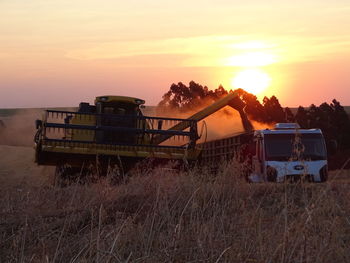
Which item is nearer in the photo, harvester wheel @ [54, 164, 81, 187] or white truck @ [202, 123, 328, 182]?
harvester wheel @ [54, 164, 81, 187]

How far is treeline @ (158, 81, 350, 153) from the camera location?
117 feet

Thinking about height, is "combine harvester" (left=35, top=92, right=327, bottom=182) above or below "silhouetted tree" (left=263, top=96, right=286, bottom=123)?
below

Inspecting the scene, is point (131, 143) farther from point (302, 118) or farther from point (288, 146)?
point (302, 118)

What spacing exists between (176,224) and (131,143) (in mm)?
9876

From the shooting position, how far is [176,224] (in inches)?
250

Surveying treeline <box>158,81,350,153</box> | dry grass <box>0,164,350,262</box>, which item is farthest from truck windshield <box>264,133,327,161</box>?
treeline <box>158,81,350,153</box>

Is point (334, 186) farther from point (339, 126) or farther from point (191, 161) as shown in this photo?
point (339, 126)

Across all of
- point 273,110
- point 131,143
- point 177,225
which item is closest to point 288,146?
point 131,143

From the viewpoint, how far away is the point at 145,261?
16.6 feet

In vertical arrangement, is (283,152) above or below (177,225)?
above

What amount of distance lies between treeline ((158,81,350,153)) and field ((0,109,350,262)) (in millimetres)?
26542

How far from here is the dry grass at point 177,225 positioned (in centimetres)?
516

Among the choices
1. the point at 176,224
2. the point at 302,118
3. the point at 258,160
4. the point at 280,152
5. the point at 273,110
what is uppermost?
the point at 273,110

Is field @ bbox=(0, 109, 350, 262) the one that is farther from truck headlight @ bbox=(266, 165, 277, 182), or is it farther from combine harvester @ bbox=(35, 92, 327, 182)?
truck headlight @ bbox=(266, 165, 277, 182)
